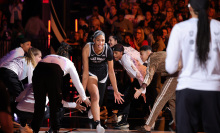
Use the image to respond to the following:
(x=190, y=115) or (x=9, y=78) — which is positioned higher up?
(x=190, y=115)

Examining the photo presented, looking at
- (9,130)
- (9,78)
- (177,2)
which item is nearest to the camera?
(9,130)

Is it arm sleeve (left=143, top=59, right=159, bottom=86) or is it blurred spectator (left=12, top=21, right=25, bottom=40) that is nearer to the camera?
arm sleeve (left=143, top=59, right=159, bottom=86)

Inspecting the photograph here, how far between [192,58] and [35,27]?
9.48m

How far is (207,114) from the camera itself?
299cm

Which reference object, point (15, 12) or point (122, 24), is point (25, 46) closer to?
point (122, 24)

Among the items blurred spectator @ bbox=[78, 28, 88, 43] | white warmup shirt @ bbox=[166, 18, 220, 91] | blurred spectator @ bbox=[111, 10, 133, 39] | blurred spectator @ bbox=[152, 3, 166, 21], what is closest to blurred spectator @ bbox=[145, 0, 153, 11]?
blurred spectator @ bbox=[152, 3, 166, 21]

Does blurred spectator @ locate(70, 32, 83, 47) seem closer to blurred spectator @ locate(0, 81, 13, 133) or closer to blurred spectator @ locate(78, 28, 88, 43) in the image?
blurred spectator @ locate(78, 28, 88, 43)

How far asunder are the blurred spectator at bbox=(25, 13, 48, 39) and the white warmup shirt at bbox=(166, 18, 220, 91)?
28.8 feet

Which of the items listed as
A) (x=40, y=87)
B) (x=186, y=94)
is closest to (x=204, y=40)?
(x=186, y=94)

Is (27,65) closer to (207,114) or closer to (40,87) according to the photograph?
(40,87)

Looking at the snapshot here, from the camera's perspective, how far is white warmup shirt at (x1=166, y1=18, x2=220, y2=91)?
3027 mm

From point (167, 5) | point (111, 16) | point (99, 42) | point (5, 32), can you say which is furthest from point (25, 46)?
point (167, 5)

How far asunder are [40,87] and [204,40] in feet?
8.60

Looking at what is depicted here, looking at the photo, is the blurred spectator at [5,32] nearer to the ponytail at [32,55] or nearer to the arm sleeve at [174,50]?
the ponytail at [32,55]
